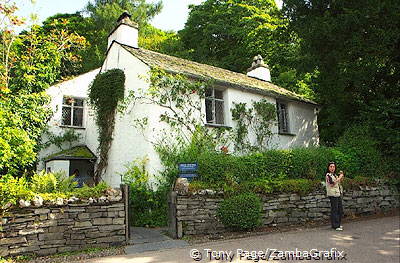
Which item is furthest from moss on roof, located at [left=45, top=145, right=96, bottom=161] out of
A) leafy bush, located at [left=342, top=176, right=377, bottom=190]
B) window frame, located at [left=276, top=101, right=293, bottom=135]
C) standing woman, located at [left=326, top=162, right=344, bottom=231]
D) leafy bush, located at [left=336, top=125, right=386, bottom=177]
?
leafy bush, located at [left=336, top=125, right=386, bottom=177]

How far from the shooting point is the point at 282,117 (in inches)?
652

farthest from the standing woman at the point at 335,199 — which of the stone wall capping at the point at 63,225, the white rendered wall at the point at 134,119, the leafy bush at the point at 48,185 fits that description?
the leafy bush at the point at 48,185

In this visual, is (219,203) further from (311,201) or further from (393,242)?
(393,242)

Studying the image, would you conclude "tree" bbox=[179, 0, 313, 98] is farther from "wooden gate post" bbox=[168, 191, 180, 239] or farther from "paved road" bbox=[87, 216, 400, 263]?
"wooden gate post" bbox=[168, 191, 180, 239]

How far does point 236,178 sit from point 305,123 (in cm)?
992

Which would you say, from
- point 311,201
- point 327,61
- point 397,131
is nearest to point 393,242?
point 311,201

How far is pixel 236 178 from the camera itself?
9.17 metres

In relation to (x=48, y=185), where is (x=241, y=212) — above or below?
below

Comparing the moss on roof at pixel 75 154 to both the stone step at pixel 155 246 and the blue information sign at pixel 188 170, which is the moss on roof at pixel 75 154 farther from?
the stone step at pixel 155 246

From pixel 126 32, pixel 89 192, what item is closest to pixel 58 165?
pixel 126 32

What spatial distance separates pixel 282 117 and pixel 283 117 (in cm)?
9

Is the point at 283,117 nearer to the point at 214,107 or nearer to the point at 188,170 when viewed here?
the point at 214,107

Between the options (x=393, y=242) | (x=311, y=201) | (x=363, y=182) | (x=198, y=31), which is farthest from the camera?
(x=198, y=31)

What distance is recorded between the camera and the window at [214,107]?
13281mm
